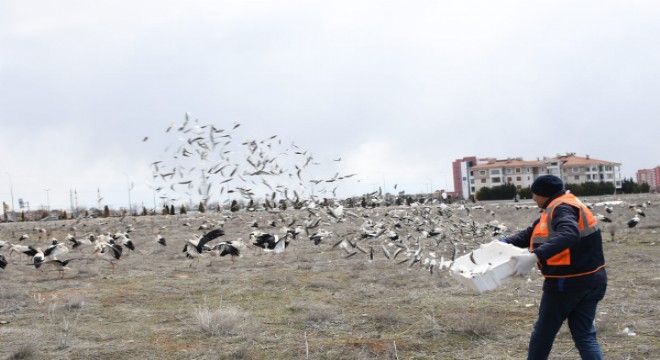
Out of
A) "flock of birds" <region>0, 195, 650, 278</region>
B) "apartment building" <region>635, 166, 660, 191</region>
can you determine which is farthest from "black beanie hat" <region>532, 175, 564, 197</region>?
"apartment building" <region>635, 166, 660, 191</region>

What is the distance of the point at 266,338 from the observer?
830 cm

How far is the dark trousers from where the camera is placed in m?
5.27

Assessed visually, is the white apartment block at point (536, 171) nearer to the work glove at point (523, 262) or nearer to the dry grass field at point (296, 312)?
the dry grass field at point (296, 312)

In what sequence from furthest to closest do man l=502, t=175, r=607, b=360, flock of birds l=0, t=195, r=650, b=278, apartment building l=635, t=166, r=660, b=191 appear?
apartment building l=635, t=166, r=660, b=191 < flock of birds l=0, t=195, r=650, b=278 < man l=502, t=175, r=607, b=360

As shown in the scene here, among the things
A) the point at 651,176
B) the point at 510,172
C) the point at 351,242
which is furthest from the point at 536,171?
the point at 351,242

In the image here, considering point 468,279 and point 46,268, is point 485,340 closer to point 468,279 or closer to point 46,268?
point 468,279

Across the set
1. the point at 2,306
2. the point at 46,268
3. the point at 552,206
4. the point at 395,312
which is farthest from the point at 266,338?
the point at 46,268

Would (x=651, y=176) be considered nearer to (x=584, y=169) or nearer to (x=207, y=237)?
(x=584, y=169)

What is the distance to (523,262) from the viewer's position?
5355mm

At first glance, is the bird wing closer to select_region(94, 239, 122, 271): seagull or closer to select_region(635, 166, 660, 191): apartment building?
select_region(94, 239, 122, 271): seagull

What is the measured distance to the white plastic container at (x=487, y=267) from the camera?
17.8 ft

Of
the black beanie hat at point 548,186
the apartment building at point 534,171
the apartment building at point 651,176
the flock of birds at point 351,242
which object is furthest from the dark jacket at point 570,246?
the apartment building at point 651,176

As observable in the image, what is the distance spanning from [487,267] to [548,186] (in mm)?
864

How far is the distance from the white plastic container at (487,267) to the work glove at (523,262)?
0.04 m
